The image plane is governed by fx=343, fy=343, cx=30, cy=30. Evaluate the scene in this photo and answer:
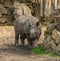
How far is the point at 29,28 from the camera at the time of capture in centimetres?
1252

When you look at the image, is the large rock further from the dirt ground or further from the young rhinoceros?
the young rhinoceros

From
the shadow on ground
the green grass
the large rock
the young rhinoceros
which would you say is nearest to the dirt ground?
the shadow on ground

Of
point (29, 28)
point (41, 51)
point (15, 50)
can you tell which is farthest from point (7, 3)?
point (41, 51)

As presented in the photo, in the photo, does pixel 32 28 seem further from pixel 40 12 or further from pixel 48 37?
pixel 40 12

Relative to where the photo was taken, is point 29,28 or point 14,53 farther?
point 29,28

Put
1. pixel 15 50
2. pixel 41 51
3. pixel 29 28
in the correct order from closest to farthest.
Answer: pixel 41 51 → pixel 15 50 → pixel 29 28

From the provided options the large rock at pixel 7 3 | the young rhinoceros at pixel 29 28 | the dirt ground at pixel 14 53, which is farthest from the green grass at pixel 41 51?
the large rock at pixel 7 3

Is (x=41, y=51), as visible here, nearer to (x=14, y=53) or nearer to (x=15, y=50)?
(x=14, y=53)

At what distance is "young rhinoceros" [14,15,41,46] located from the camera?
12.3 m

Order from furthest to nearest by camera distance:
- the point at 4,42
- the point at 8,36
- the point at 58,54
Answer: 1. the point at 8,36
2. the point at 4,42
3. the point at 58,54

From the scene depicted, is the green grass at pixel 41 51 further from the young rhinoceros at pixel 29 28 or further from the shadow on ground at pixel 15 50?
the young rhinoceros at pixel 29 28

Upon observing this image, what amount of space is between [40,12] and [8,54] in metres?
8.63

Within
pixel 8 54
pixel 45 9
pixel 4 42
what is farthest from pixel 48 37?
pixel 45 9

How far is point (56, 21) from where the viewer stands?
11883 mm
